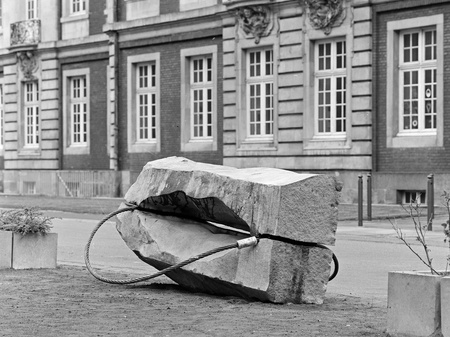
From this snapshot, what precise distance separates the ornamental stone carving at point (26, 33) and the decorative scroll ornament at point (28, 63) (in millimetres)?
424

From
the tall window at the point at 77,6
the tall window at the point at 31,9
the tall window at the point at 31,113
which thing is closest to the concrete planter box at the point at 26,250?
the tall window at the point at 77,6

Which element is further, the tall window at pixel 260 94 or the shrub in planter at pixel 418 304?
the tall window at pixel 260 94

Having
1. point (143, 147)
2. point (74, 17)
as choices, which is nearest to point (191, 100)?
point (143, 147)

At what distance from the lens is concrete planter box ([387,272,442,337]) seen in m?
7.34

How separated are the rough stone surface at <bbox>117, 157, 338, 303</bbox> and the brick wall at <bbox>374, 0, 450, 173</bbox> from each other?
17245 mm

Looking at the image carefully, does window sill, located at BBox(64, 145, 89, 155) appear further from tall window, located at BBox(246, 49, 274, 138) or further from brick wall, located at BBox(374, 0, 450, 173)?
brick wall, located at BBox(374, 0, 450, 173)

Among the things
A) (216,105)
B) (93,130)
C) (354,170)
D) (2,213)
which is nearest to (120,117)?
(93,130)

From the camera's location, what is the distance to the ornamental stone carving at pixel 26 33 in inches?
1655

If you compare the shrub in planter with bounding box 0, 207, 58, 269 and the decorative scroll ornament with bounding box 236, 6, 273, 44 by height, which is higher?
the decorative scroll ornament with bounding box 236, 6, 273, 44

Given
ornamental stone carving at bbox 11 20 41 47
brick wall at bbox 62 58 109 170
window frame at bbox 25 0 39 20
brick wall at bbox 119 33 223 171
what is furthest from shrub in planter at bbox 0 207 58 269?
window frame at bbox 25 0 39 20

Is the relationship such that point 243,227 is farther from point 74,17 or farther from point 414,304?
point 74,17

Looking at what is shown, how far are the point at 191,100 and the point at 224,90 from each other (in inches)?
85.6

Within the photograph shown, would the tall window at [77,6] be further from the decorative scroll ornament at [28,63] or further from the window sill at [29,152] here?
the window sill at [29,152]

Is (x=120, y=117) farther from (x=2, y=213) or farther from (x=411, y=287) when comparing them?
(x=411, y=287)
